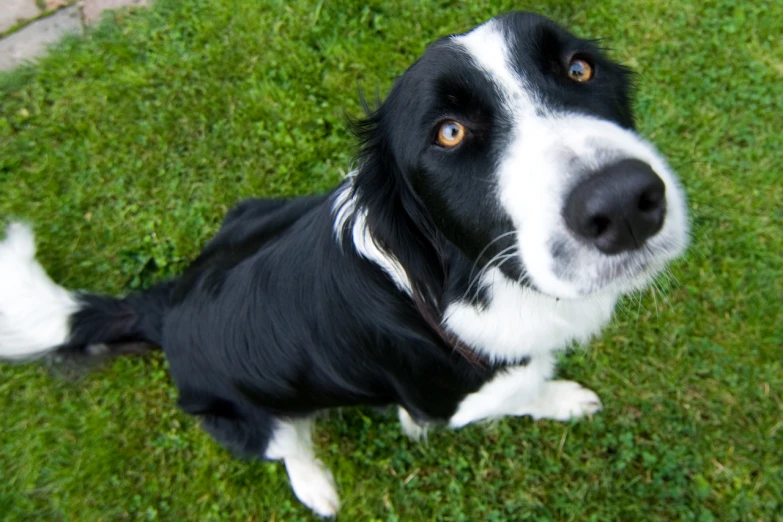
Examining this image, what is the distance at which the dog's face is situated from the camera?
151 cm

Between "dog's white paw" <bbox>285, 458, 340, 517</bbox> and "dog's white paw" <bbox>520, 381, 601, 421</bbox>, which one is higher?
"dog's white paw" <bbox>520, 381, 601, 421</bbox>

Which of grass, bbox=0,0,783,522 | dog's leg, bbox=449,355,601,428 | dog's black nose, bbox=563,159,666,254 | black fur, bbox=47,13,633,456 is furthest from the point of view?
grass, bbox=0,0,783,522

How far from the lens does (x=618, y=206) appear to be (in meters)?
1.47

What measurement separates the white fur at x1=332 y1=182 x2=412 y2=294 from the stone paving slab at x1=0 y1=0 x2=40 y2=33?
146 inches

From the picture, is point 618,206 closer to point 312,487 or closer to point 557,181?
point 557,181

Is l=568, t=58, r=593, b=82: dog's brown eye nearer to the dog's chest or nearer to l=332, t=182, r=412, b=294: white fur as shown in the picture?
the dog's chest

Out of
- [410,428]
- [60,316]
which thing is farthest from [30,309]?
[410,428]

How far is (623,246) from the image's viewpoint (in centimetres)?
158

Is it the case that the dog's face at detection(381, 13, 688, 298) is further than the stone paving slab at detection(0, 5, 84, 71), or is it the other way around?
the stone paving slab at detection(0, 5, 84, 71)

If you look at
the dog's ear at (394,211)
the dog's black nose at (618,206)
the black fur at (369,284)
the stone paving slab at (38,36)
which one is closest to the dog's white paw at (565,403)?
the black fur at (369,284)

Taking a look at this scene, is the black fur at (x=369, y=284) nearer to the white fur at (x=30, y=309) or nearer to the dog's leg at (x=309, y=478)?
the white fur at (x=30, y=309)

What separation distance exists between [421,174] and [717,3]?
326cm

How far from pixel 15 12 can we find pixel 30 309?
2988 millimetres

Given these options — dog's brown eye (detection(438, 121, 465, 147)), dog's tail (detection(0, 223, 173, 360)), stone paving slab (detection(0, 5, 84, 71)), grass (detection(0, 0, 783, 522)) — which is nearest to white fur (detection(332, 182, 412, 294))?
dog's brown eye (detection(438, 121, 465, 147))
